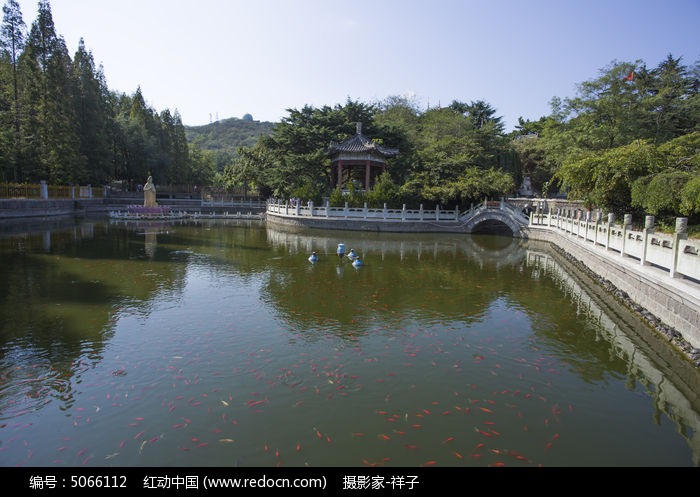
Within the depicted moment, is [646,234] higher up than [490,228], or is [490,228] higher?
[646,234]

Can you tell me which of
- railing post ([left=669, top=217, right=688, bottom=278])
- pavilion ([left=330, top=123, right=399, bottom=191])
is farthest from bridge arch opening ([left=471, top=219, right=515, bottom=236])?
railing post ([left=669, top=217, right=688, bottom=278])

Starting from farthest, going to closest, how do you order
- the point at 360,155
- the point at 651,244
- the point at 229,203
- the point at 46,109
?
1. the point at 229,203
2. the point at 360,155
3. the point at 46,109
4. the point at 651,244

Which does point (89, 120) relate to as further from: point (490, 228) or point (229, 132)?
point (229, 132)

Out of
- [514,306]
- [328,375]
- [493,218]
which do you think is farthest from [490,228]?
[328,375]

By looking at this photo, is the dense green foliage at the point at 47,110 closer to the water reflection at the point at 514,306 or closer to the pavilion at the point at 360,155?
the pavilion at the point at 360,155

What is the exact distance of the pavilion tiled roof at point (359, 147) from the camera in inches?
1316

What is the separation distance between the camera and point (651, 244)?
9758 millimetres

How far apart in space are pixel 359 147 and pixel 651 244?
85.3 ft

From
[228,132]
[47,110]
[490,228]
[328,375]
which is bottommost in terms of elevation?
[328,375]

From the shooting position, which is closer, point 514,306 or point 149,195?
point 514,306

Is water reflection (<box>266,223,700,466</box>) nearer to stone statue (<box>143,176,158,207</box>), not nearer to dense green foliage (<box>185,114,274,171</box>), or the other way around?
stone statue (<box>143,176,158,207</box>)

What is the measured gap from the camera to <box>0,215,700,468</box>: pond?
15.1ft

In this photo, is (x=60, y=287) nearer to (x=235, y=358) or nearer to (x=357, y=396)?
(x=235, y=358)
